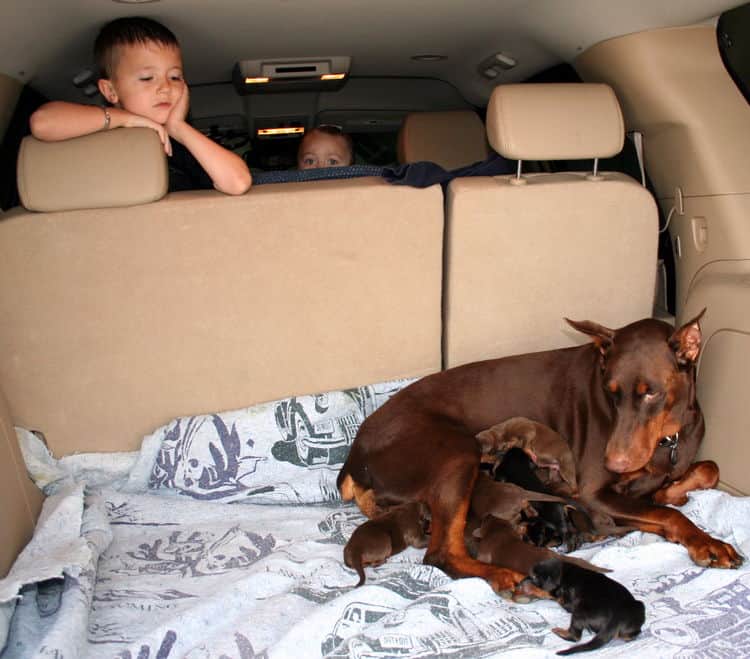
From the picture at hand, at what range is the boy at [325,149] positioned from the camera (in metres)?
4.18

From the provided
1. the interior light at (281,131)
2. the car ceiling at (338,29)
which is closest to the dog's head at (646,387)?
the car ceiling at (338,29)

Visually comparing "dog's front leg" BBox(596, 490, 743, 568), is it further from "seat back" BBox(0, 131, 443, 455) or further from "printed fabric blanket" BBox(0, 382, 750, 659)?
"seat back" BBox(0, 131, 443, 455)

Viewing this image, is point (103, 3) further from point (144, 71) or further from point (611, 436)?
point (611, 436)

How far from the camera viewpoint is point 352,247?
3.07 m

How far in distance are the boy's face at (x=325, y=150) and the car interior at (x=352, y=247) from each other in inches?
27.6

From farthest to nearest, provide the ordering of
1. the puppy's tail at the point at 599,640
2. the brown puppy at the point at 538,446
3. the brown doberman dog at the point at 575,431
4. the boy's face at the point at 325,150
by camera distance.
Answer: the boy's face at the point at 325,150 < the brown puppy at the point at 538,446 < the brown doberman dog at the point at 575,431 < the puppy's tail at the point at 599,640

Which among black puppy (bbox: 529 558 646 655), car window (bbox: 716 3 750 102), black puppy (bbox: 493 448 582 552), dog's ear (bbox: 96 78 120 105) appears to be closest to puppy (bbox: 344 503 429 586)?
black puppy (bbox: 493 448 582 552)

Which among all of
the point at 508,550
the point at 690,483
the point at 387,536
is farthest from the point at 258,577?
the point at 690,483

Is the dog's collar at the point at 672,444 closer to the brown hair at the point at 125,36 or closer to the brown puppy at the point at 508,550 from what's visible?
the brown puppy at the point at 508,550

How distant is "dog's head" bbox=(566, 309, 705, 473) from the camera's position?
2.57 meters

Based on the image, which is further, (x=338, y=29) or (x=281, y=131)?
(x=281, y=131)

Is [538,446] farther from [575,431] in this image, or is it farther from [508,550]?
[508,550]

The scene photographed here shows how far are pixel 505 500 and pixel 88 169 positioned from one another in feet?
5.82

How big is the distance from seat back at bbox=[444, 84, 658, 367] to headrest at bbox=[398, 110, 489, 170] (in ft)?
4.18
